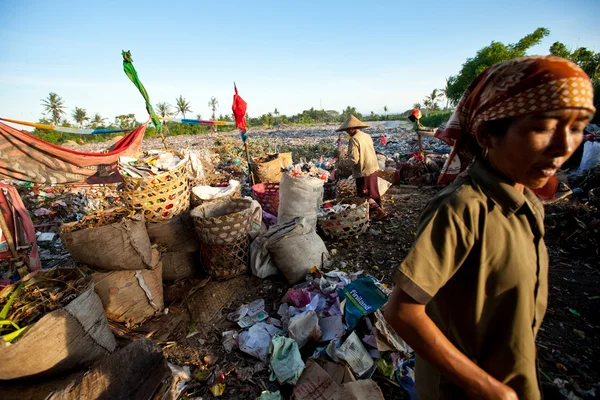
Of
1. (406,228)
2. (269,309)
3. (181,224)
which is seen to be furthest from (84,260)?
(406,228)

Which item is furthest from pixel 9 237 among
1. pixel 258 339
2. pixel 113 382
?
pixel 258 339

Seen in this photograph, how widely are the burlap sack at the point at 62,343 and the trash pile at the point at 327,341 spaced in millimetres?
922

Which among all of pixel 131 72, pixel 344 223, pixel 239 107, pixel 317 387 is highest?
pixel 131 72

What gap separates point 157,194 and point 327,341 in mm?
A: 2152

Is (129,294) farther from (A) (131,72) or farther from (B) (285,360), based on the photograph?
(A) (131,72)

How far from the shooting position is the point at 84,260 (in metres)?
2.49

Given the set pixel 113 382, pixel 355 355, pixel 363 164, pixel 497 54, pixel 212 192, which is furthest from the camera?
pixel 497 54

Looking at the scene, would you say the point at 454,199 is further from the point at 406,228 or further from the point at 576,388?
the point at 406,228

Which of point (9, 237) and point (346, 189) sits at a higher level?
point (9, 237)

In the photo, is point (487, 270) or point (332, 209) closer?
point (487, 270)

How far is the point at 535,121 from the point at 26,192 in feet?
29.6

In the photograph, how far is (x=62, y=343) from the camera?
5.76ft

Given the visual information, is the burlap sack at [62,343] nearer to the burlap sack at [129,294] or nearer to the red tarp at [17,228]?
the burlap sack at [129,294]

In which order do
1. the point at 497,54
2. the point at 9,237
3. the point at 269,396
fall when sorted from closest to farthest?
the point at 269,396 < the point at 9,237 < the point at 497,54
